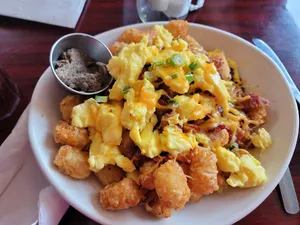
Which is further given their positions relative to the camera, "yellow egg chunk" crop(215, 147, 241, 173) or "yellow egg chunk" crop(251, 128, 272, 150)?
"yellow egg chunk" crop(251, 128, 272, 150)

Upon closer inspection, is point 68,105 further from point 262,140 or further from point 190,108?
point 262,140

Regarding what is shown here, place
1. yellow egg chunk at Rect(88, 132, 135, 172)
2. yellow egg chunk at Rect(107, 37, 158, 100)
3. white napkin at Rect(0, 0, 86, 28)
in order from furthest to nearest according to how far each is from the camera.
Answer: white napkin at Rect(0, 0, 86, 28) < yellow egg chunk at Rect(107, 37, 158, 100) < yellow egg chunk at Rect(88, 132, 135, 172)

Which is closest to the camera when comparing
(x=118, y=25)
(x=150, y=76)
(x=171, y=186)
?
(x=171, y=186)

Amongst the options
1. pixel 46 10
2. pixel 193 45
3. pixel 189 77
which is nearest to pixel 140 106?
pixel 189 77

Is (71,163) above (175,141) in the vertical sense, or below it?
below

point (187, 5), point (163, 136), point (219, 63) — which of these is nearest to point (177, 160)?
point (163, 136)

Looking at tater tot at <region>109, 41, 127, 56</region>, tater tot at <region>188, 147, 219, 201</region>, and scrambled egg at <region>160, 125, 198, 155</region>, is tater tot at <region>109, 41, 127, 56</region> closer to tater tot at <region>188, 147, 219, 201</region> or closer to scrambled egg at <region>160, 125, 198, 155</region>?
scrambled egg at <region>160, 125, 198, 155</region>

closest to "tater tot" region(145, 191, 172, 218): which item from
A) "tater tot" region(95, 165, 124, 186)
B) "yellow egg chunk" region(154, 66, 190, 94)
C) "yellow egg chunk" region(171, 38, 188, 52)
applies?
"tater tot" region(95, 165, 124, 186)
